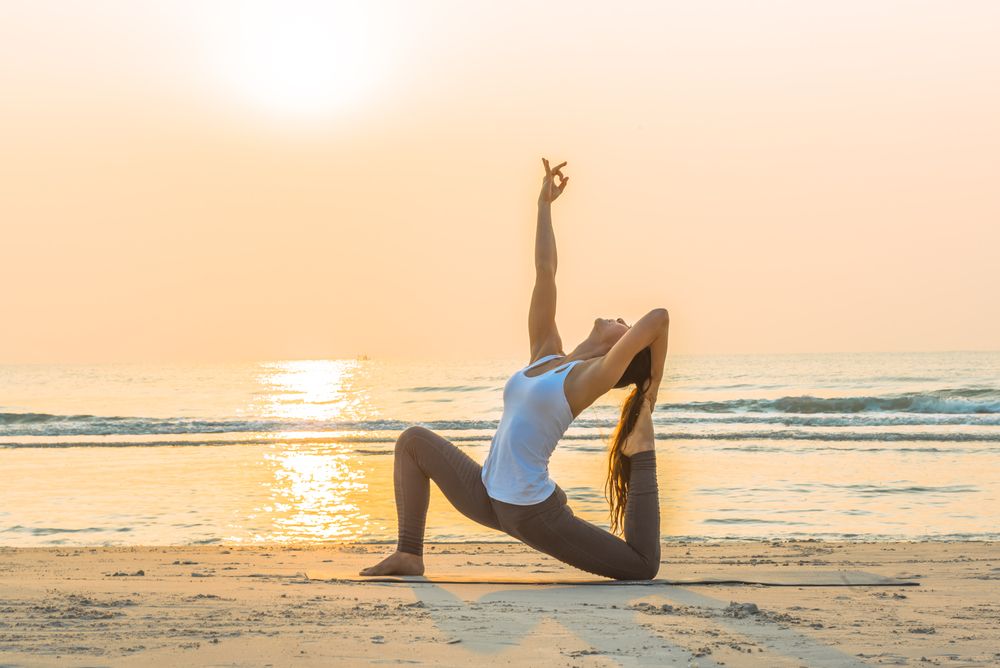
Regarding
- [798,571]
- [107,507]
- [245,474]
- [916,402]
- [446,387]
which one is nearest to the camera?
[798,571]

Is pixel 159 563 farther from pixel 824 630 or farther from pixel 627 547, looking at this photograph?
pixel 824 630

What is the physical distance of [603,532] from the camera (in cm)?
571

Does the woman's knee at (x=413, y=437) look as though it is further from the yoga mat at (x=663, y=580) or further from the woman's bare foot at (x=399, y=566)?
the yoga mat at (x=663, y=580)

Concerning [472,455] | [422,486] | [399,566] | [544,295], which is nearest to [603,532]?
[422,486]

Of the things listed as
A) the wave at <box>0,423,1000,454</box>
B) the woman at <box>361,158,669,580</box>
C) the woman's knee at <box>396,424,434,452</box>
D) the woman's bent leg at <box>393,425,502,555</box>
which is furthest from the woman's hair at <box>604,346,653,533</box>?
the wave at <box>0,423,1000,454</box>

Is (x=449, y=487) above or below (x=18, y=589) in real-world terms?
above

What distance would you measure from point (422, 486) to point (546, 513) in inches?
33.1

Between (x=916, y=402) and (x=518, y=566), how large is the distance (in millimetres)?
25614

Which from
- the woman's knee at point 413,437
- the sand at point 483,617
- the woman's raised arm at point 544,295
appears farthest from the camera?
the woman's knee at point 413,437

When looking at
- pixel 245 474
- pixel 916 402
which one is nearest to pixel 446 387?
pixel 916 402

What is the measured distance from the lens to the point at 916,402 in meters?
30.0

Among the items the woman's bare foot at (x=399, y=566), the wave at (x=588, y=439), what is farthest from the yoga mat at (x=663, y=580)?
the wave at (x=588, y=439)

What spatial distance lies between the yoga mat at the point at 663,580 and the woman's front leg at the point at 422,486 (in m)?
0.11

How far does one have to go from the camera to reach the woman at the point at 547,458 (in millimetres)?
5316
